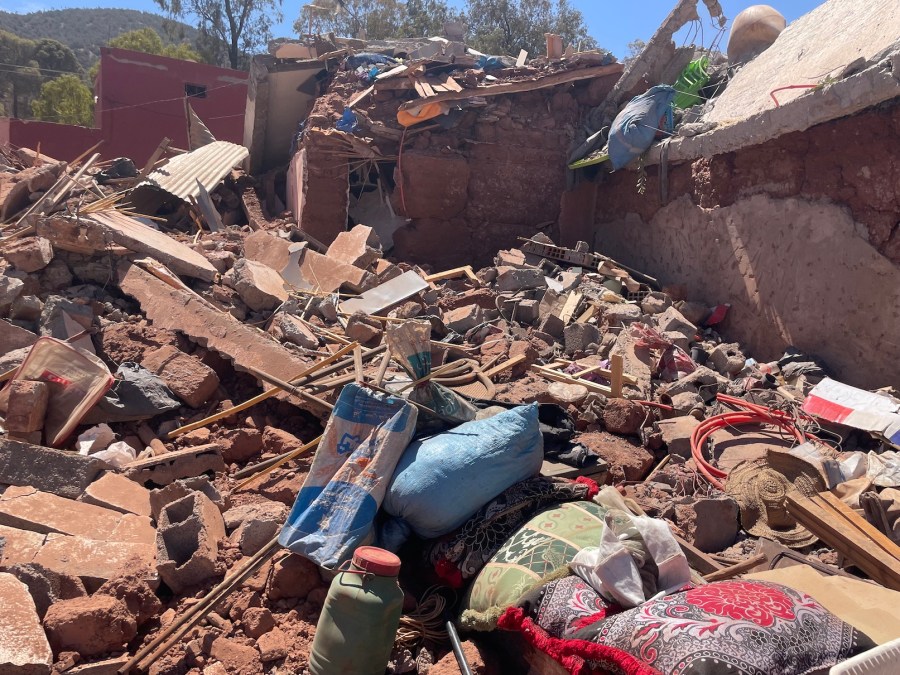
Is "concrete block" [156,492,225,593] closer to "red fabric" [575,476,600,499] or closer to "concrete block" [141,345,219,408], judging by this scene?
"concrete block" [141,345,219,408]

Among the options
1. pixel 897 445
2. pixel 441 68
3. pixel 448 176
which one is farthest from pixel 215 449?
pixel 441 68

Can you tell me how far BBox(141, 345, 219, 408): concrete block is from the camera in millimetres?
5277

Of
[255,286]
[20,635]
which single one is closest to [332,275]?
[255,286]

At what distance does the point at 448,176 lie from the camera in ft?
33.9

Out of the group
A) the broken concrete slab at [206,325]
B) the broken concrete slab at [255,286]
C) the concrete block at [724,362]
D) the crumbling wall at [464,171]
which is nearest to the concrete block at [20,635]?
the broken concrete slab at [206,325]

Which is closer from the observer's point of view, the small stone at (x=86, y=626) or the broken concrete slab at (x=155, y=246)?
the small stone at (x=86, y=626)

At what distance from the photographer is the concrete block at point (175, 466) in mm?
4406

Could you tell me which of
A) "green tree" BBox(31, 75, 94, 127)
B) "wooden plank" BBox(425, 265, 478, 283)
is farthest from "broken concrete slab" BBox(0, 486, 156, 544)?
"green tree" BBox(31, 75, 94, 127)

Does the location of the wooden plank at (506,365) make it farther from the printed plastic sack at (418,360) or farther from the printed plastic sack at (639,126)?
the printed plastic sack at (639,126)

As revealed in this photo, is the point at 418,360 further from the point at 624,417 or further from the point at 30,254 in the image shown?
the point at 30,254

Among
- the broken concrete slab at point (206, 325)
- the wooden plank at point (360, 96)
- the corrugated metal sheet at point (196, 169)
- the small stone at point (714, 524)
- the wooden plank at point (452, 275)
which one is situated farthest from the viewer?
the wooden plank at point (360, 96)

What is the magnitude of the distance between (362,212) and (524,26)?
73.3ft

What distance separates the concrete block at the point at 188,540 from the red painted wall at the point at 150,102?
17.5 meters

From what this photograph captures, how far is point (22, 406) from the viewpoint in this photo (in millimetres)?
4461
